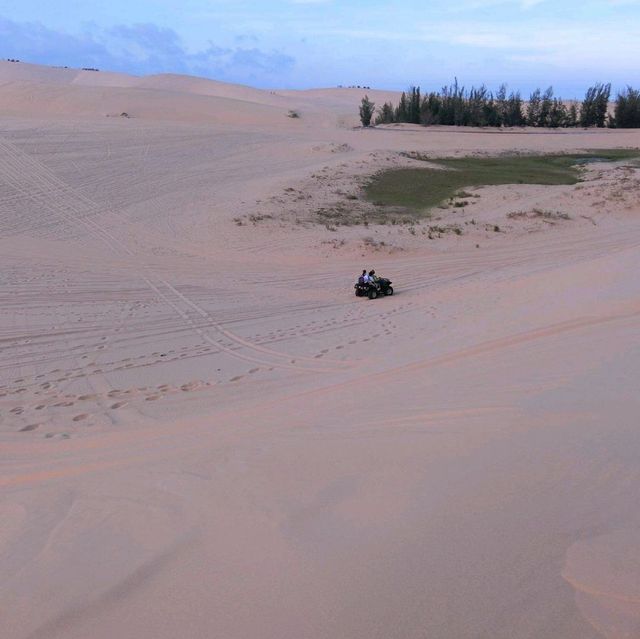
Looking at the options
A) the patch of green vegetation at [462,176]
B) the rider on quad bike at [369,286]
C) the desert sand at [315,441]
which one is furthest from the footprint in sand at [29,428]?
the patch of green vegetation at [462,176]

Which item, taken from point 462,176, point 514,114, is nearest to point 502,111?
point 514,114

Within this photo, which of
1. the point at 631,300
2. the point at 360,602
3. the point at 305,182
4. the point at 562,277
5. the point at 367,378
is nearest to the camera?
the point at 360,602

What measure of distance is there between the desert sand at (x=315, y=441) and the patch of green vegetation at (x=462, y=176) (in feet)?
23.4

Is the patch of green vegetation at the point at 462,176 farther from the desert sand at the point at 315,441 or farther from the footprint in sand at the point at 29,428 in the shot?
the footprint in sand at the point at 29,428

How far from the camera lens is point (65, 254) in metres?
16.7

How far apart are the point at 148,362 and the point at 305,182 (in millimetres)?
18326

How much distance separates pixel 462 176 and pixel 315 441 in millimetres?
26805

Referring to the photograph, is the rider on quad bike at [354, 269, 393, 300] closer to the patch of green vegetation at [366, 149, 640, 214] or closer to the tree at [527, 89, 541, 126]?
the patch of green vegetation at [366, 149, 640, 214]

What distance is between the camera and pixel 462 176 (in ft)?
98.5

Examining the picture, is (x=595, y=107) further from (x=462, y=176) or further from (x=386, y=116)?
(x=462, y=176)

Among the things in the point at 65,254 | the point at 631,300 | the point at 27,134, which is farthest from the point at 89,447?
the point at 27,134

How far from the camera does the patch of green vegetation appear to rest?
25219 mm

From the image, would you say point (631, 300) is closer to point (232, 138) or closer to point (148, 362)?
point (148, 362)

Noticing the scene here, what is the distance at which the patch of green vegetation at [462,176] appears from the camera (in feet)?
82.7
